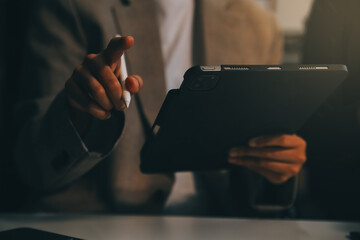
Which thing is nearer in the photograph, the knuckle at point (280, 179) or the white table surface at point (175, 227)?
the white table surface at point (175, 227)

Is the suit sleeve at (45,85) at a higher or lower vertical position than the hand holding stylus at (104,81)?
lower

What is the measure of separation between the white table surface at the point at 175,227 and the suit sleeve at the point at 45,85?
83mm

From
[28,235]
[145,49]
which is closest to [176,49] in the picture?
[145,49]

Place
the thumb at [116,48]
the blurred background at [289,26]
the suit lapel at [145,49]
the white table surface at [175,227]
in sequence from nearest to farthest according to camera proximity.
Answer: the thumb at [116,48] < the white table surface at [175,227] < the suit lapel at [145,49] < the blurred background at [289,26]

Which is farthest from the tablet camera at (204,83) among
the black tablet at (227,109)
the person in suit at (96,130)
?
the person in suit at (96,130)

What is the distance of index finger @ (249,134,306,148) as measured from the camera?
0.49m

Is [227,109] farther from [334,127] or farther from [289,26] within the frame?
[289,26]

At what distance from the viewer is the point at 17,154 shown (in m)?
0.61

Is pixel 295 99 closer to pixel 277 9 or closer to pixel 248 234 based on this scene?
pixel 248 234

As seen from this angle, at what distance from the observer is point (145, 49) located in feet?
1.82

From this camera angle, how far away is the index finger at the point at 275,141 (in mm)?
486

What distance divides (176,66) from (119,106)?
295 mm

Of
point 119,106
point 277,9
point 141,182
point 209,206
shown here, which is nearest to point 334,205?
point 209,206

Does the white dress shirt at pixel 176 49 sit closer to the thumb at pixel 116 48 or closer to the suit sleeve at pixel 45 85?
the suit sleeve at pixel 45 85
